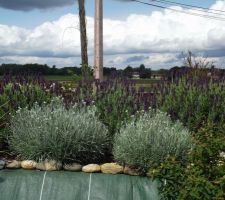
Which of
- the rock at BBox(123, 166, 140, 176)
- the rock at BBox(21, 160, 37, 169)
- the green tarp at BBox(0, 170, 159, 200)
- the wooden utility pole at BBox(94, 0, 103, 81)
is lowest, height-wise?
the green tarp at BBox(0, 170, 159, 200)

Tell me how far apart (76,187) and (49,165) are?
558mm

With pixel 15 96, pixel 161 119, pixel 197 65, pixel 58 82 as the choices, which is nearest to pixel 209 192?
pixel 161 119

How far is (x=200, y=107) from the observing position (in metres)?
9.11

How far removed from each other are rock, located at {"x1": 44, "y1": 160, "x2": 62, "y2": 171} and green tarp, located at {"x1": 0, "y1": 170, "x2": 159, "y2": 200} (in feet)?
0.30

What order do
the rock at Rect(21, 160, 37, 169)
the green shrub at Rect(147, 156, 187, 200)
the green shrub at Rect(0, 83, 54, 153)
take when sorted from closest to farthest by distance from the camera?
the green shrub at Rect(147, 156, 187, 200) → the rock at Rect(21, 160, 37, 169) → the green shrub at Rect(0, 83, 54, 153)

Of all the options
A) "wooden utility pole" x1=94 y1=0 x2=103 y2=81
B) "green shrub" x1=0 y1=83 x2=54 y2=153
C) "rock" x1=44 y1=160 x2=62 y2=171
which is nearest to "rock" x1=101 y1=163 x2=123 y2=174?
"rock" x1=44 y1=160 x2=62 y2=171

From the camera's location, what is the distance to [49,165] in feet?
24.5

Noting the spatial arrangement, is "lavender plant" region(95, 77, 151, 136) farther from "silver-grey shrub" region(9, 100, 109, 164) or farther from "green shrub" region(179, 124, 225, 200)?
"green shrub" region(179, 124, 225, 200)

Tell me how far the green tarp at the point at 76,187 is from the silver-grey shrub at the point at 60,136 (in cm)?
32

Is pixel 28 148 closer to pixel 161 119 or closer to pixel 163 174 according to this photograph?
pixel 161 119

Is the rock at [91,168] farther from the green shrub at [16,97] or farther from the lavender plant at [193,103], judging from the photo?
the lavender plant at [193,103]

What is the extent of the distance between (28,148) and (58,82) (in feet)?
11.5

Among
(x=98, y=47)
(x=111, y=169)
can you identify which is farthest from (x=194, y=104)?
(x=98, y=47)

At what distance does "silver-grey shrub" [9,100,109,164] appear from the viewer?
7414 mm
